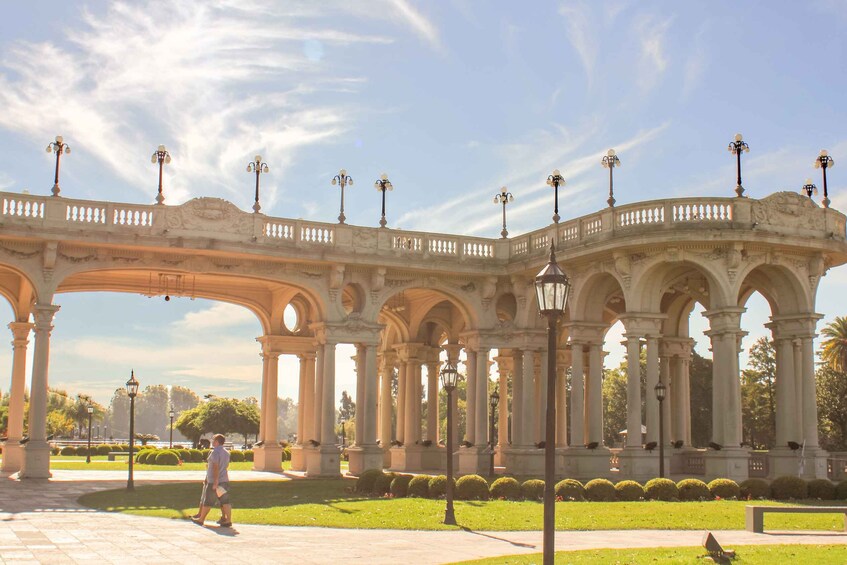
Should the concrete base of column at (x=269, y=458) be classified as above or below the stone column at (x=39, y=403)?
below

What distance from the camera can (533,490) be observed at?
27.0 metres

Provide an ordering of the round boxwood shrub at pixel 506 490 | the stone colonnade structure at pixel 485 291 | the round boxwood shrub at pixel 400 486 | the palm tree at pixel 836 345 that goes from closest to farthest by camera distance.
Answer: the round boxwood shrub at pixel 506 490
the round boxwood shrub at pixel 400 486
the stone colonnade structure at pixel 485 291
the palm tree at pixel 836 345

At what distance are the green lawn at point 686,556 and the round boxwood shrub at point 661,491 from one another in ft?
32.9

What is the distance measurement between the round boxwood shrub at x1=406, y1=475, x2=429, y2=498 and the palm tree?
44613mm

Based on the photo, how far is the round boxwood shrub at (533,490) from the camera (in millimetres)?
26816

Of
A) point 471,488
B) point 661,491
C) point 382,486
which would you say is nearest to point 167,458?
point 382,486

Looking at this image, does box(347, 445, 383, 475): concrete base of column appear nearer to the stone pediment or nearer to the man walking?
the stone pediment

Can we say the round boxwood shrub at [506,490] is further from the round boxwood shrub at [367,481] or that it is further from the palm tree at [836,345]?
the palm tree at [836,345]

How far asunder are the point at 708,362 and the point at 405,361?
30.0 metres

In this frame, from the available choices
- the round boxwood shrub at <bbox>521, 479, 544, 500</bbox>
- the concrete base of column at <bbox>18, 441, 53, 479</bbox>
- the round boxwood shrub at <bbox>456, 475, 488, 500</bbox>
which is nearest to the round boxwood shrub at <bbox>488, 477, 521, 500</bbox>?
the round boxwood shrub at <bbox>521, 479, 544, 500</bbox>

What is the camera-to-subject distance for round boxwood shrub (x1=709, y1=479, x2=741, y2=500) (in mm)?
27906

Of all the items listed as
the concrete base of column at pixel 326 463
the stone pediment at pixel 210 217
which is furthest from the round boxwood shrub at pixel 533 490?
the stone pediment at pixel 210 217

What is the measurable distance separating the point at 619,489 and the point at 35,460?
20259 mm

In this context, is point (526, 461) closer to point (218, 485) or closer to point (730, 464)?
point (730, 464)
